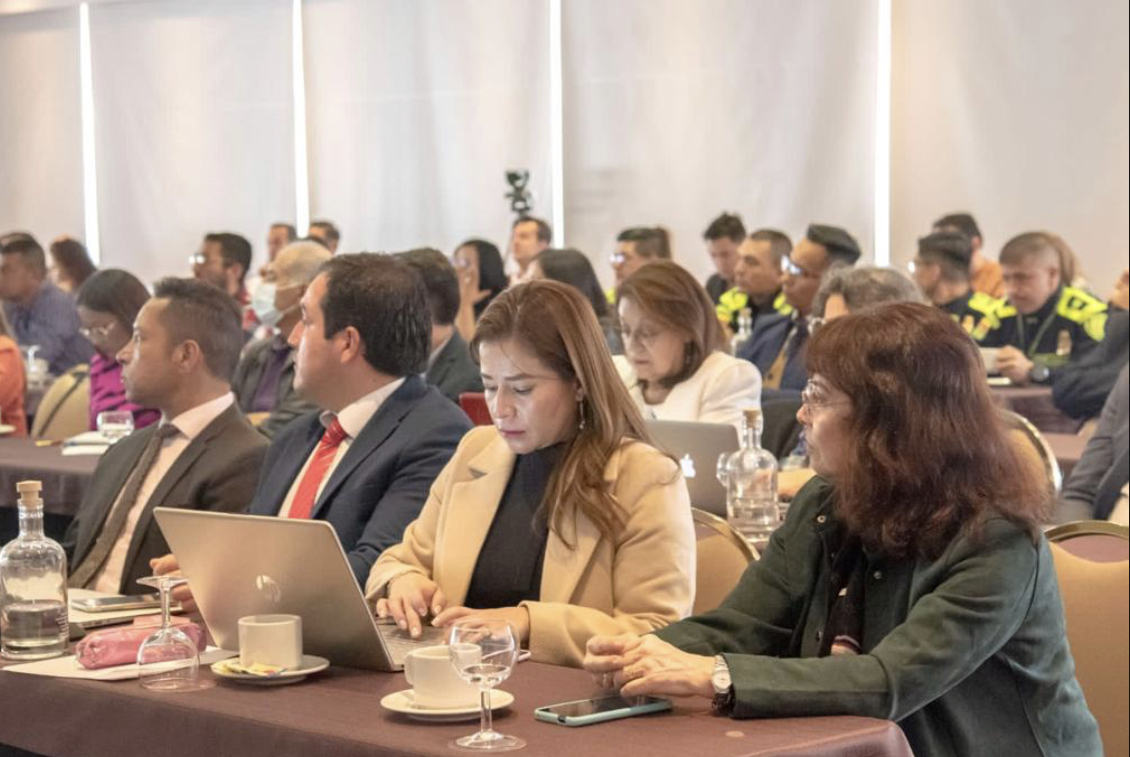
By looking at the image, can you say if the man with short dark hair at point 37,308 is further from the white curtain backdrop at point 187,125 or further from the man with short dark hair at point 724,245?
the man with short dark hair at point 724,245

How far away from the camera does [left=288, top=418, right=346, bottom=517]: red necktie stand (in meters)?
3.51

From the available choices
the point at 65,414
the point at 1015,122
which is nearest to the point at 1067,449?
the point at 65,414

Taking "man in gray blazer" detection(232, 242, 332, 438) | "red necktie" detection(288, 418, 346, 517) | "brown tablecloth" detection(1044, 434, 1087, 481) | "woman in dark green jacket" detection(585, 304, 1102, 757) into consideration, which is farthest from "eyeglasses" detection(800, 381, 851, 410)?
"man in gray blazer" detection(232, 242, 332, 438)

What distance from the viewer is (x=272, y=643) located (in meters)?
2.40

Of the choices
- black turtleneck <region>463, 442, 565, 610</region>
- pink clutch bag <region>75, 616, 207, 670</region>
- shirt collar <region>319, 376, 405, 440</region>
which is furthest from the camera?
shirt collar <region>319, 376, 405, 440</region>

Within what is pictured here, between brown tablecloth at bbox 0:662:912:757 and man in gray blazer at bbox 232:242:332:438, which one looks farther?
man in gray blazer at bbox 232:242:332:438

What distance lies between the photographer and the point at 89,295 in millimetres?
5480

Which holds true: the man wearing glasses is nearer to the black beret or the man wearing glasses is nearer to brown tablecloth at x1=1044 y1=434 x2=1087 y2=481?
the black beret

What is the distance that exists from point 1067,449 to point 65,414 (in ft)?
12.2

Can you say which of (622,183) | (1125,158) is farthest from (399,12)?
(1125,158)

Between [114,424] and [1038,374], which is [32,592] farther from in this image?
[1038,374]

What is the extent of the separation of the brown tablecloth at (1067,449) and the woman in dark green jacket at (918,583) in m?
2.84

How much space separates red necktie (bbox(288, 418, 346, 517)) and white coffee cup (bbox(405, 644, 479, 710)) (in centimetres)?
137

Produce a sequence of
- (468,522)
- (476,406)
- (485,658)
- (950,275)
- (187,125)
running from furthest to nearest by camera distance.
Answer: (187,125), (950,275), (476,406), (468,522), (485,658)
